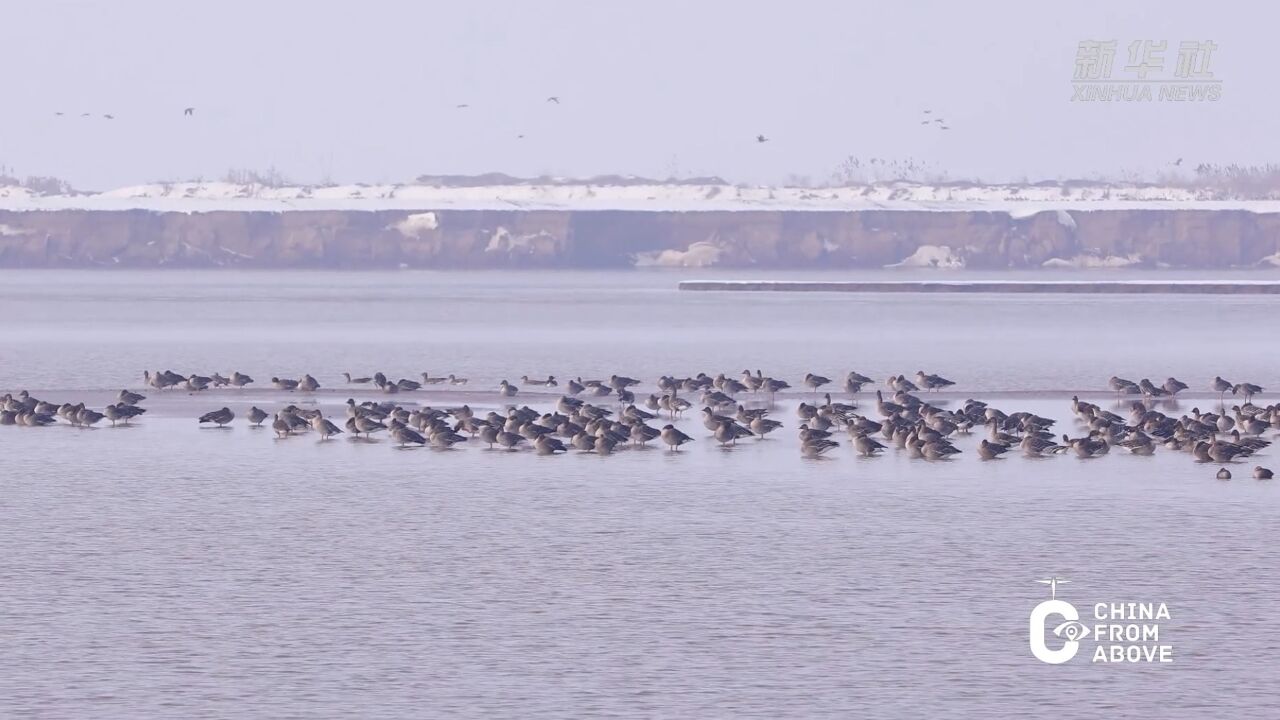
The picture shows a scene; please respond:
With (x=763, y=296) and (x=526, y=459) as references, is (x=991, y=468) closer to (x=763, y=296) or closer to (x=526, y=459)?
(x=526, y=459)

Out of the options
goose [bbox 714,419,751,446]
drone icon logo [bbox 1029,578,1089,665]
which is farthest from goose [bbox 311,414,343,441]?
drone icon logo [bbox 1029,578,1089,665]

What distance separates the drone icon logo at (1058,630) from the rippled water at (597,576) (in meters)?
0.14

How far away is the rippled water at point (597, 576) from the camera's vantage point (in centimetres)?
1327

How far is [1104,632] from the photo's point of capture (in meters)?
14.9

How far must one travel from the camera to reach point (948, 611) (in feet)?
51.7

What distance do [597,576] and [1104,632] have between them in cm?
414

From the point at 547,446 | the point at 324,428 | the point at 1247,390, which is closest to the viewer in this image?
the point at 547,446

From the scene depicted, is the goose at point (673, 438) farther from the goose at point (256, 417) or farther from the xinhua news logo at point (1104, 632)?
the xinhua news logo at point (1104, 632)

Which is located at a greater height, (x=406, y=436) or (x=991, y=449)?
(x=991, y=449)

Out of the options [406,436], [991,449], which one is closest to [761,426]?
[991,449]

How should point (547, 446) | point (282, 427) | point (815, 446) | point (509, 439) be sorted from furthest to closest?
point (282, 427) → point (509, 439) → point (547, 446) → point (815, 446)

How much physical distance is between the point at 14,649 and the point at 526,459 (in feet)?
39.4

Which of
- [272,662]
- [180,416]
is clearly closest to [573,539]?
[272,662]

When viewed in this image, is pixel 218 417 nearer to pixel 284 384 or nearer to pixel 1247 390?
pixel 284 384
